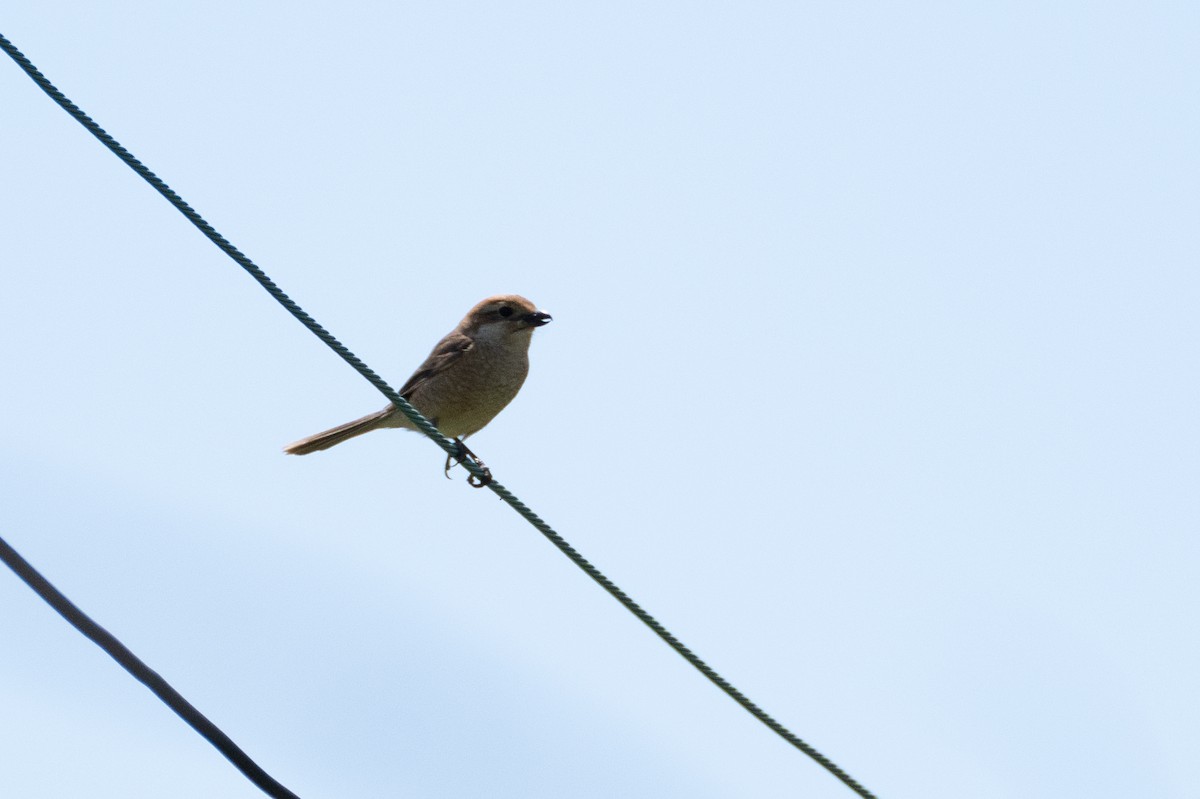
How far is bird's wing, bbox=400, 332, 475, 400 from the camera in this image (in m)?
7.55

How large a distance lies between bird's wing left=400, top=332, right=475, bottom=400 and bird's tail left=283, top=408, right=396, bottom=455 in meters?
0.22

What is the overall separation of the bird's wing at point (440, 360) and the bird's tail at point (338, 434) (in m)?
0.22

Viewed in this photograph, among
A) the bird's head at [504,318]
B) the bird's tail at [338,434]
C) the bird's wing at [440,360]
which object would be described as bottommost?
the bird's tail at [338,434]

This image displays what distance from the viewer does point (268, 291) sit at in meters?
→ 3.83

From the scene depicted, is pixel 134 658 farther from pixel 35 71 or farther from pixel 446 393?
pixel 446 393

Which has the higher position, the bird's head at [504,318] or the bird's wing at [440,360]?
the bird's head at [504,318]

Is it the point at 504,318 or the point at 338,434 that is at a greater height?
the point at 504,318

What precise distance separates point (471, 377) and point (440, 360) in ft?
1.10

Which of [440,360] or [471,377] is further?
[440,360]

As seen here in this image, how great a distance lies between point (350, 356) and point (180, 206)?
684 millimetres

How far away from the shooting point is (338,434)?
25.4ft

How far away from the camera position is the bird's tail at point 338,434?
303 inches

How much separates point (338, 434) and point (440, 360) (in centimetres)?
74

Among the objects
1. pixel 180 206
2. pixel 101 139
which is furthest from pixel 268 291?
pixel 101 139
